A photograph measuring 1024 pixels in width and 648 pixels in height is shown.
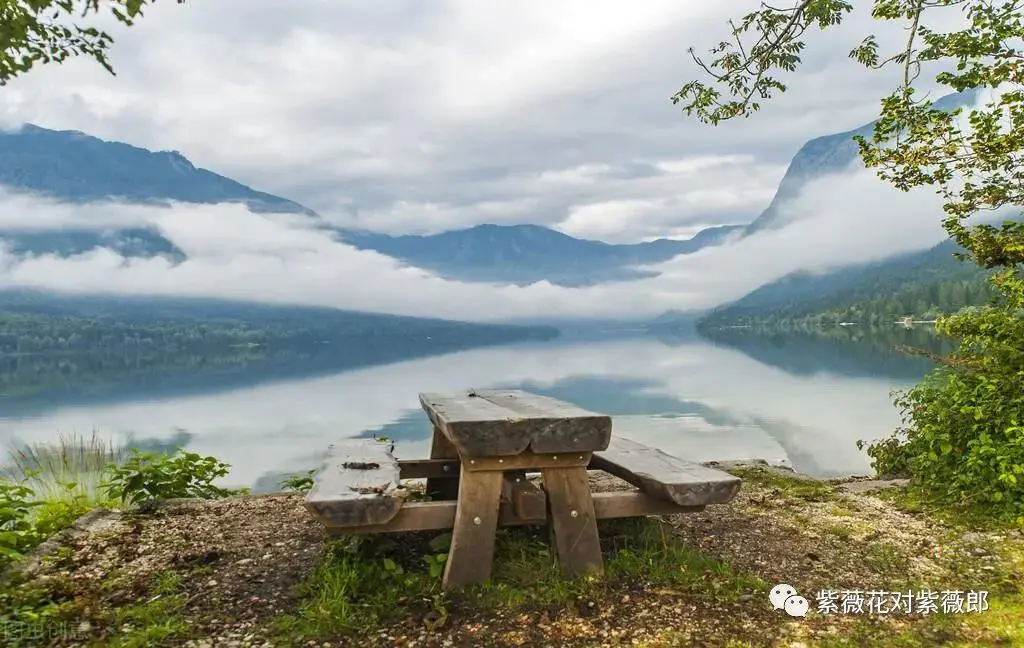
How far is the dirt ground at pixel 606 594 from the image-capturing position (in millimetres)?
4203

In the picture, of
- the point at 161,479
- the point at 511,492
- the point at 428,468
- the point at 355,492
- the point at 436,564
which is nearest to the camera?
the point at 355,492

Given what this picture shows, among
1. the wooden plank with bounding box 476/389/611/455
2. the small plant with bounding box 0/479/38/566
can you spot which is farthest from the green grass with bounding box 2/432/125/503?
the wooden plank with bounding box 476/389/611/455

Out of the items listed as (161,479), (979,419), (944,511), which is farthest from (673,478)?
(161,479)

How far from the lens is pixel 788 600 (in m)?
4.61

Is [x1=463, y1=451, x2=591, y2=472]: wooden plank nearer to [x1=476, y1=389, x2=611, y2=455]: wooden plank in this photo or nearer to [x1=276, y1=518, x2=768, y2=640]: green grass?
[x1=476, y1=389, x2=611, y2=455]: wooden plank

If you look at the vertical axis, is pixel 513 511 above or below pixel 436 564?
above

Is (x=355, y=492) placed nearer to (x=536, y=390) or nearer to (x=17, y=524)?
(x=17, y=524)

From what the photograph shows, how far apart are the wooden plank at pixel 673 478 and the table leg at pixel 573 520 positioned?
0.49 metres

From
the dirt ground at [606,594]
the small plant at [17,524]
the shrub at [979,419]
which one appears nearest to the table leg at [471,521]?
the dirt ground at [606,594]

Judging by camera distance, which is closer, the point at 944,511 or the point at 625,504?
the point at 625,504

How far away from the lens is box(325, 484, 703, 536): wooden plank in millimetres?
4684

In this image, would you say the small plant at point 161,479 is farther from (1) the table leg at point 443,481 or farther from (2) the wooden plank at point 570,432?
(2) the wooden plank at point 570,432

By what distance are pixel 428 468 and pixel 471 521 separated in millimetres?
2109

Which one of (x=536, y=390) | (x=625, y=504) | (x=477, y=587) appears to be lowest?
(x=536, y=390)
